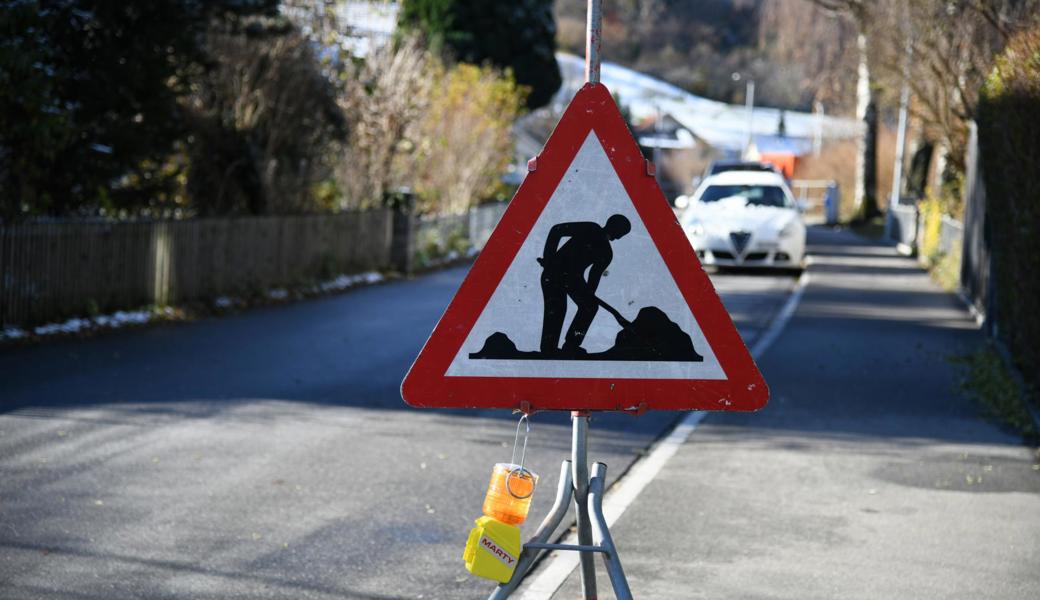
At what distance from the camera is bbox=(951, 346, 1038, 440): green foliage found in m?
10.4

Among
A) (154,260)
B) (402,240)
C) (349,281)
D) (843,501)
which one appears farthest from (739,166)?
(843,501)

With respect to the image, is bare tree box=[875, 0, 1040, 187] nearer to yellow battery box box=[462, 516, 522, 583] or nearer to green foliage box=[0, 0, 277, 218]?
green foliage box=[0, 0, 277, 218]

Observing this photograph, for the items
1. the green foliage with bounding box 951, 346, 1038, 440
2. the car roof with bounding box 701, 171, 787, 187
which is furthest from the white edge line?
the car roof with bounding box 701, 171, 787, 187

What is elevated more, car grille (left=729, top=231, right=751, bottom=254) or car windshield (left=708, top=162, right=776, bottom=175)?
car windshield (left=708, top=162, right=776, bottom=175)

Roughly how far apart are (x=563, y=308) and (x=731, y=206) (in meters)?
21.5

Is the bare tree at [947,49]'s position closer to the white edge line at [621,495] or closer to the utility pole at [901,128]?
the utility pole at [901,128]

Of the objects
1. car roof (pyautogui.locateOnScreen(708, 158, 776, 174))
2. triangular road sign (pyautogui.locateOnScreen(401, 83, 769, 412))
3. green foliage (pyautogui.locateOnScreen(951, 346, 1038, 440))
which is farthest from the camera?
car roof (pyautogui.locateOnScreen(708, 158, 776, 174))

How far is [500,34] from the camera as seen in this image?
43500 millimetres

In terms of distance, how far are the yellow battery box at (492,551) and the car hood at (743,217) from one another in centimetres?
2102

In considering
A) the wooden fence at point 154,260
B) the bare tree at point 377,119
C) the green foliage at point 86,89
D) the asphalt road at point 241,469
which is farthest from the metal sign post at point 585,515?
the bare tree at point 377,119

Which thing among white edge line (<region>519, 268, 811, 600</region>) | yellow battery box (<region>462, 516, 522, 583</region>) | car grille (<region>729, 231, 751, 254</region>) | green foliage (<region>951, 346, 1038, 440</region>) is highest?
yellow battery box (<region>462, 516, 522, 583</region>)

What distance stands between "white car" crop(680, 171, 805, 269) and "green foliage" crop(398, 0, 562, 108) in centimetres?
1494

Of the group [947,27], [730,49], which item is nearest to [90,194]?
[947,27]

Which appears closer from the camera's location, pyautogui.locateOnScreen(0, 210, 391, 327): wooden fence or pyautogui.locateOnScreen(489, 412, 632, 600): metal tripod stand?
pyautogui.locateOnScreen(489, 412, 632, 600): metal tripod stand
